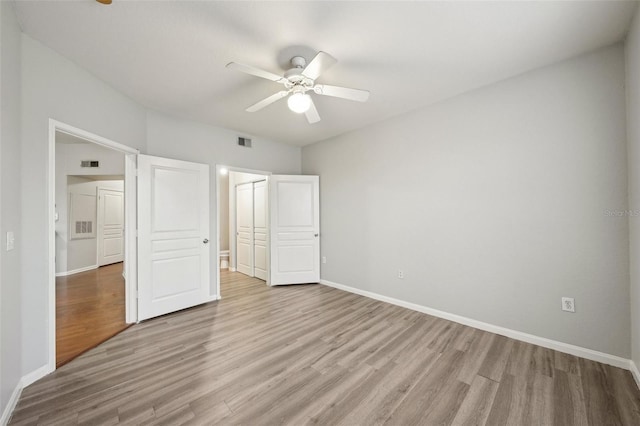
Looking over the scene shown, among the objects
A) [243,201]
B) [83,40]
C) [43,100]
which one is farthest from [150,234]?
[243,201]

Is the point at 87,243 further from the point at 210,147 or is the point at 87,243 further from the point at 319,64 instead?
the point at 319,64

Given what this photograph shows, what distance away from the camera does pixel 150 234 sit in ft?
10.3

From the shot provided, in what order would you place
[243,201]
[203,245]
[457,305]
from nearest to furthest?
[457,305]
[203,245]
[243,201]

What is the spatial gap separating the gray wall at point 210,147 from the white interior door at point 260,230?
2.03 ft

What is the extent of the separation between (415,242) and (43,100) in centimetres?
402

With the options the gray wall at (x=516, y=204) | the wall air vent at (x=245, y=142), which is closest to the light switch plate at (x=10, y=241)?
the wall air vent at (x=245, y=142)

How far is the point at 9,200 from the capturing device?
171 cm

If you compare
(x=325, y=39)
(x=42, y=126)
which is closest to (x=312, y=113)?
(x=325, y=39)

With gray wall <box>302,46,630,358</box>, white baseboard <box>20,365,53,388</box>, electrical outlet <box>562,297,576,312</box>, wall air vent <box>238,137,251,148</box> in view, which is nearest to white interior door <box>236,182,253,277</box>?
wall air vent <box>238,137,251,148</box>

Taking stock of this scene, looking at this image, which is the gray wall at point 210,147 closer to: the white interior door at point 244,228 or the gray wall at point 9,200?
the white interior door at point 244,228

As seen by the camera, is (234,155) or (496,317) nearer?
(496,317)

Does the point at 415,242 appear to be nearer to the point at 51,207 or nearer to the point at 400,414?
the point at 400,414

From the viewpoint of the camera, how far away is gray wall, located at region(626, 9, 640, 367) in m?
1.79

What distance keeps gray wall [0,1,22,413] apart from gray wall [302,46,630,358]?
11.9 ft
